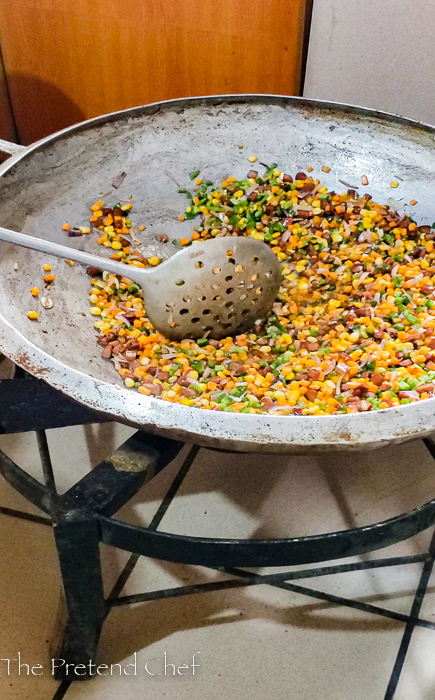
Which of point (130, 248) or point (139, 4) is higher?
point (139, 4)

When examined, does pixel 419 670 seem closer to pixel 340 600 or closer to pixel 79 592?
pixel 340 600

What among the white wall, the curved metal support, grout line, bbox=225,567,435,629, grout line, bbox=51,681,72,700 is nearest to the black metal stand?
the curved metal support

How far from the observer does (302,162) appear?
115 cm

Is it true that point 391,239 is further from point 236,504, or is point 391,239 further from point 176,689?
point 176,689

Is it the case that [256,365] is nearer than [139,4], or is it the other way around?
[256,365]

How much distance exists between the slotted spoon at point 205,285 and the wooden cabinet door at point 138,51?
Result: 0.75 metres

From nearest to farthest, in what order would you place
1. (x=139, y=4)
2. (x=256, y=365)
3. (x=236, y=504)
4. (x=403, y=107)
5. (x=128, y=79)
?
(x=256, y=365), (x=236, y=504), (x=403, y=107), (x=139, y=4), (x=128, y=79)

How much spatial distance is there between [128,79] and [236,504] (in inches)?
46.6

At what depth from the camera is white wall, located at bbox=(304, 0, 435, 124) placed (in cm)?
134

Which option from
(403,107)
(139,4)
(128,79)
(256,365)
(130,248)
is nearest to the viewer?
(256,365)

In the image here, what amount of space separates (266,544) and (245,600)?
448 mm

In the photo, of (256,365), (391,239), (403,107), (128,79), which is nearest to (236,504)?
(256,365)

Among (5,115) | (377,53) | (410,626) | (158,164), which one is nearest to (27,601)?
(410,626)

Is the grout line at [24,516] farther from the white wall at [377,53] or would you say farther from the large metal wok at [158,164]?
the white wall at [377,53]
